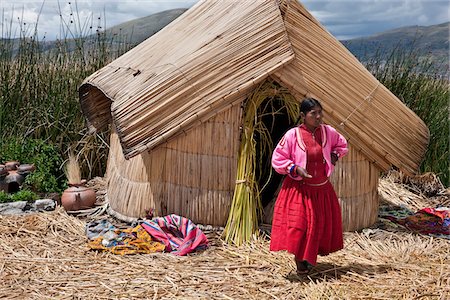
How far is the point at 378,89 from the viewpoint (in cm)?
484

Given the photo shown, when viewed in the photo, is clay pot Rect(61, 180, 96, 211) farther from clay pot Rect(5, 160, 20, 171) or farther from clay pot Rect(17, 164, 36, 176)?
clay pot Rect(5, 160, 20, 171)

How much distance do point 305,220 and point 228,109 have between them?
45.9 inches

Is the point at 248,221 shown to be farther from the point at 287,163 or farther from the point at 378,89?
the point at 378,89

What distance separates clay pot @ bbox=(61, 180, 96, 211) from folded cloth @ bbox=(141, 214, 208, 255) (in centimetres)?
108

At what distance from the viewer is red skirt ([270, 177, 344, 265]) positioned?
361cm

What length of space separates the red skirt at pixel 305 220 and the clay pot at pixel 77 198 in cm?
227

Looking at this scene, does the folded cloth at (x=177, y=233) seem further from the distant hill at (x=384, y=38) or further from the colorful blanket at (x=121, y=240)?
the distant hill at (x=384, y=38)

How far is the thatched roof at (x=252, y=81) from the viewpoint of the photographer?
169 inches

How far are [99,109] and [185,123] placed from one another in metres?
1.97

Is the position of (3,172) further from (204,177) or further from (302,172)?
(302,172)

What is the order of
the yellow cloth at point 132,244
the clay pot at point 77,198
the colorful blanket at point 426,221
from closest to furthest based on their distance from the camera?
the yellow cloth at point 132,244 → the colorful blanket at point 426,221 → the clay pot at point 77,198

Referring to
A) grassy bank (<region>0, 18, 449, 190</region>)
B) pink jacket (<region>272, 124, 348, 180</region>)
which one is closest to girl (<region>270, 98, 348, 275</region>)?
pink jacket (<region>272, 124, 348, 180</region>)

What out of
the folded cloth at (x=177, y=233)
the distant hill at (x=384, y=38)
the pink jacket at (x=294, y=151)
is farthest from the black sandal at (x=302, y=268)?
Answer: the distant hill at (x=384, y=38)

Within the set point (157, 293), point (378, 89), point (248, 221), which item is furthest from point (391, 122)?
point (157, 293)
